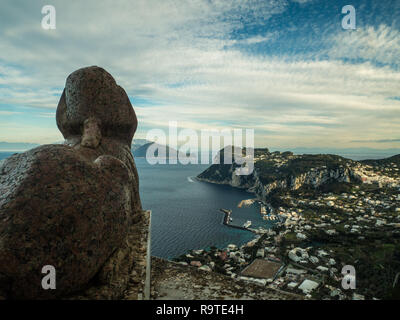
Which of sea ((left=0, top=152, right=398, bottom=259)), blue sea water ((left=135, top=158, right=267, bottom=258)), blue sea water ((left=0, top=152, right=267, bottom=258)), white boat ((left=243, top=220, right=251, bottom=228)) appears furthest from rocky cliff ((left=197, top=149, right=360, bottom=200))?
white boat ((left=243, top=220, right=251, bottom=228))

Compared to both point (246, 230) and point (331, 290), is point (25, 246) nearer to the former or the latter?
point (331, 290)

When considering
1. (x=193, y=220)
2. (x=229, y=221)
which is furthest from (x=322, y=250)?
(x=193, y=220)

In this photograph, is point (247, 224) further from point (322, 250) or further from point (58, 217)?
point (58, 217)

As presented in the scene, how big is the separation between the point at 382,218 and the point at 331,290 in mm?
33072

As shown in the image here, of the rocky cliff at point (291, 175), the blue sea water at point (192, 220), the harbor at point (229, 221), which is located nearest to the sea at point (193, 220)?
the blue sea water at point (192, 220)

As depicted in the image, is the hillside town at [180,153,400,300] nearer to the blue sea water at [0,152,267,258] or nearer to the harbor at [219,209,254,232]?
the harbor at [219,209,254,232]

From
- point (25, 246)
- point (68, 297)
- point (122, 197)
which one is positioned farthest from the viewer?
point (122, 197)

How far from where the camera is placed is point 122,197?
5223mm

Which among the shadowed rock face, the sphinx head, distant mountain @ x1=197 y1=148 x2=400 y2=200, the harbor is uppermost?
the sphinx head

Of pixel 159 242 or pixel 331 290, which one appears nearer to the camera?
pixel 331 290

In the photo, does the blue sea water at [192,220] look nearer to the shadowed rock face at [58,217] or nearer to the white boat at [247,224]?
the white boat at [247,224]

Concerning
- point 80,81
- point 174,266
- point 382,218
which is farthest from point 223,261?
point 382,218
